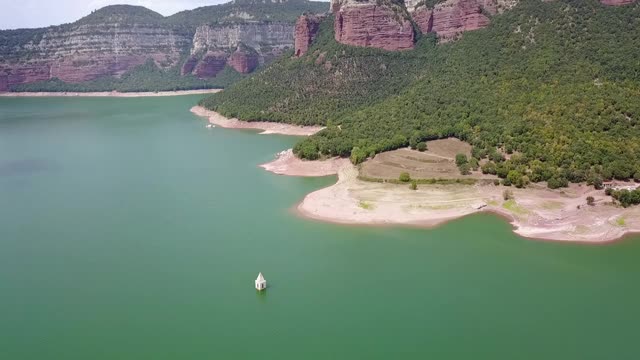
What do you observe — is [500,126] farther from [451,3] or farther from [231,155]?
[451,3]

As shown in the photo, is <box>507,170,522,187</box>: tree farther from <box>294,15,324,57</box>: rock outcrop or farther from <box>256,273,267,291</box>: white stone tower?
<box>294,15,324,57</box>: rock outcrop

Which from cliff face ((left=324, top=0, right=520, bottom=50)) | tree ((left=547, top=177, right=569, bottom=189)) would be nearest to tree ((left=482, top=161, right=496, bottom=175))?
tree ((left=547, top=177, right=569, bottom=189))

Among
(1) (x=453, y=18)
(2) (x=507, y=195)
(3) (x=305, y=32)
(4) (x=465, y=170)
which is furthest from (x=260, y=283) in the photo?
(3) (x=305, y=32)

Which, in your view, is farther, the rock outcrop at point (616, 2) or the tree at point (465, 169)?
the rock outcrop at point (616, 2)

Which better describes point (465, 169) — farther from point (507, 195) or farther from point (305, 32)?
point (305, 32)

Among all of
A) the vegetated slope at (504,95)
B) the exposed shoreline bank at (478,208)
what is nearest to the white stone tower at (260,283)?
the exposed shoreline bank at (478,208)

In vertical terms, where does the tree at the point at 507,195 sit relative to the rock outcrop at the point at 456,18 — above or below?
below

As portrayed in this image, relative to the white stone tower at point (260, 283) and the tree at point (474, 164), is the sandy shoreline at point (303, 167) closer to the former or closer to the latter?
the tree at point (474, 164)
